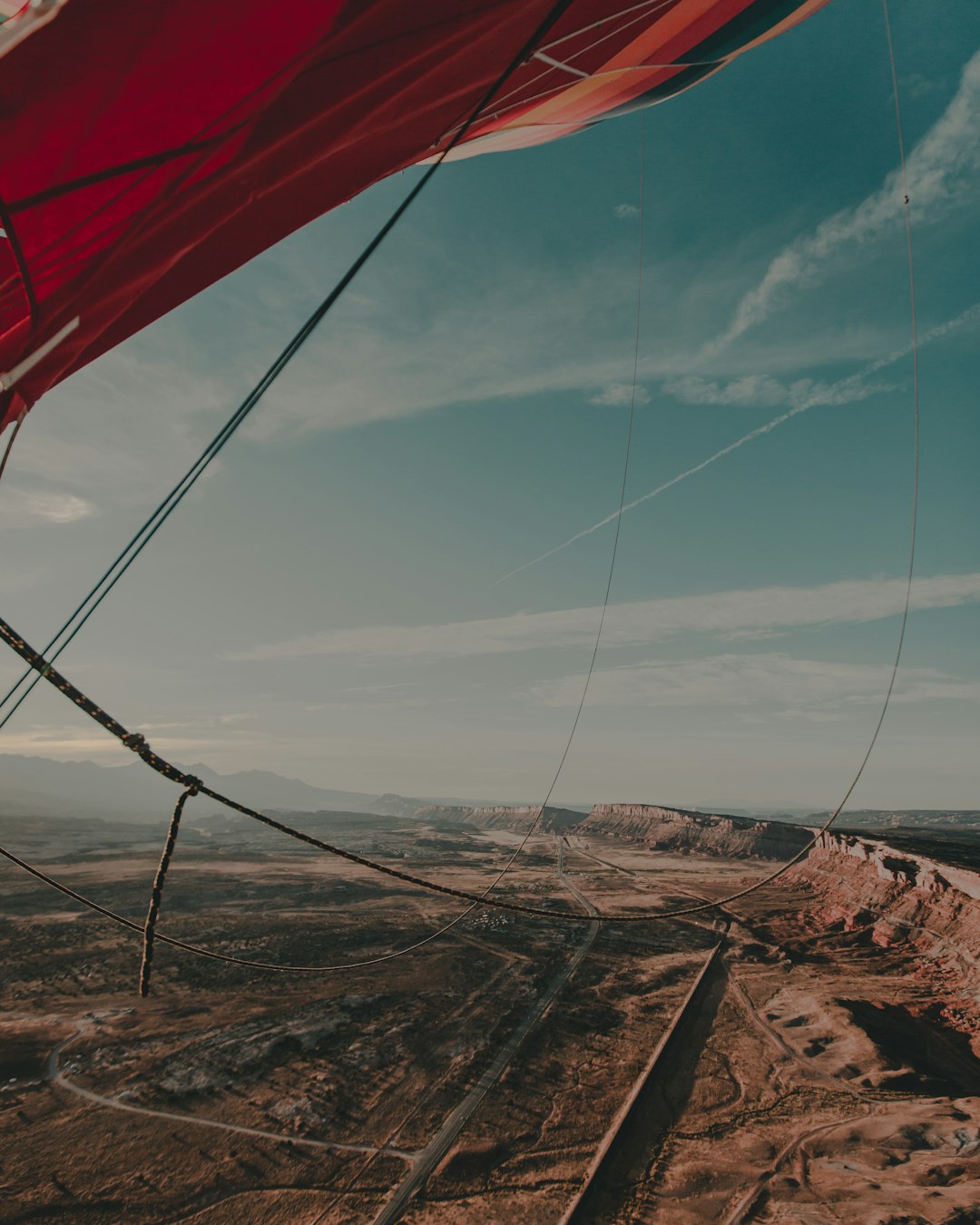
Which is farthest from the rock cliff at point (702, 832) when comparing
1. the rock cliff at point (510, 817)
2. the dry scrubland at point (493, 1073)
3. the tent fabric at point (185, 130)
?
the tent fabric at point (185, 130)

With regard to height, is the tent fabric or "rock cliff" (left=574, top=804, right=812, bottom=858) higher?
the tent fabric

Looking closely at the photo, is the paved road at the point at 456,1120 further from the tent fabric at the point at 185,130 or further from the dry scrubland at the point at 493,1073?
the tent fabric at the point at 185,130

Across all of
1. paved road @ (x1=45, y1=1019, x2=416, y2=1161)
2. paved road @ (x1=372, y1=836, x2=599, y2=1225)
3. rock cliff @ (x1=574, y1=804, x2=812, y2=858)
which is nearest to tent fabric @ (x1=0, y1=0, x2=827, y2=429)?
paved road @ (x1=372, y1=836, x2=599, y2=1225)

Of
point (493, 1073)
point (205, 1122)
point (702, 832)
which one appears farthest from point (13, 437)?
point (702, 832)

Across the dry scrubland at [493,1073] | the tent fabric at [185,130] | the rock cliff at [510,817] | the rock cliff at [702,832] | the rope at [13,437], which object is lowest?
the rock cliff at [510,817]

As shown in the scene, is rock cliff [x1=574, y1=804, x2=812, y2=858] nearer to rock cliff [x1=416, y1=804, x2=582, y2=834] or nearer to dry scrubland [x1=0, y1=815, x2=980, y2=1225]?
rock cliff [x1=416, y1=804, x2=582, y2=834]

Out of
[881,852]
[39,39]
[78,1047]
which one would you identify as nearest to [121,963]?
[78,1047]

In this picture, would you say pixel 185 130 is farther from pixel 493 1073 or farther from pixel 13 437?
pixel 493 1073

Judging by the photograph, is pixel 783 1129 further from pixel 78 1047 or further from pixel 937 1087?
pixel 78 1047
